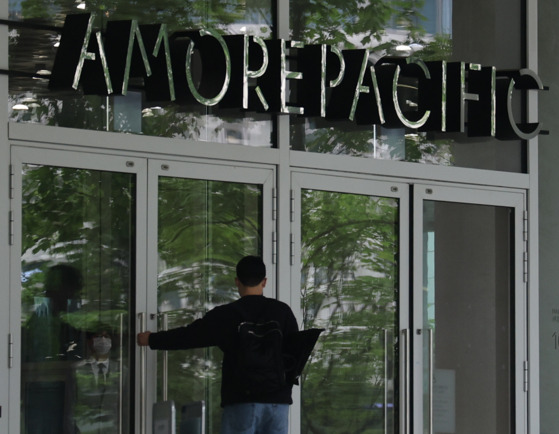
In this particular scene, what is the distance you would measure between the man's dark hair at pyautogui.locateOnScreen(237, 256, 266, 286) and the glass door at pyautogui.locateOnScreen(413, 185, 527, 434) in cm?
196

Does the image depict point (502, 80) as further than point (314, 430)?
Yes

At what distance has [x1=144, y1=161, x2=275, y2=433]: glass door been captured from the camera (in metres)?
7.01

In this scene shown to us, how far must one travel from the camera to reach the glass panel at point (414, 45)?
783 centimetres

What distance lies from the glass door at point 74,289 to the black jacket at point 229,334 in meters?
0.58

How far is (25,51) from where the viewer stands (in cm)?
657

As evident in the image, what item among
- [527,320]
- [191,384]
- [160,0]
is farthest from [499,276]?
[160,0]

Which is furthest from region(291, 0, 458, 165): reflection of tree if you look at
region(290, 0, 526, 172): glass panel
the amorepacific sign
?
the amorepacific sign

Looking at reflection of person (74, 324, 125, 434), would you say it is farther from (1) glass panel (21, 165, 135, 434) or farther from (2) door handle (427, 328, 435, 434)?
(2) door handle (427, 328, 435, 434)

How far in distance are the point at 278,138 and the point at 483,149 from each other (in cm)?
184

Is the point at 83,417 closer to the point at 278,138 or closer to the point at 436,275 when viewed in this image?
the point at 278,138

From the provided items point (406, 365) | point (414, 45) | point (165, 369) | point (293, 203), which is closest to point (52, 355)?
point (165, 369)

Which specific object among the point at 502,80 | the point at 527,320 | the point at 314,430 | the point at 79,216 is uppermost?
the point at 502,80

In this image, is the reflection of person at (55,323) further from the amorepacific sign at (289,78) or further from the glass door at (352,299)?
the glass door at (352,299)

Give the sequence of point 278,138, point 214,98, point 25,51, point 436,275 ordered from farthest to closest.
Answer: point 436,275 < point 278,138 < point 214,98 < point 25,51
